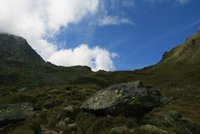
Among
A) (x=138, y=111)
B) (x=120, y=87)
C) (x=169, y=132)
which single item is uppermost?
(x=120, y=87)

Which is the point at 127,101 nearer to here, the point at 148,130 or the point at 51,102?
the point at 148,130

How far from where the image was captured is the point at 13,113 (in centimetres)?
2583

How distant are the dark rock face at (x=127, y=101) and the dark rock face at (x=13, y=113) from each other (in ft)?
17.5

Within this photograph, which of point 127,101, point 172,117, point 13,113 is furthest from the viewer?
point 172,117

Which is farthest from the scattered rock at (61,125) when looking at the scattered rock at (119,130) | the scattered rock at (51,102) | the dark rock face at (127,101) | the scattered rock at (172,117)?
the scattered rock at (172,117)

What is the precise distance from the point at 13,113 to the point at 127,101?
29.8 feet

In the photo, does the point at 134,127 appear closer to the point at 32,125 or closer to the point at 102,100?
the point at 102,100

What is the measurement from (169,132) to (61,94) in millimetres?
17111

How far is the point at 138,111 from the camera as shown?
75.0 feet

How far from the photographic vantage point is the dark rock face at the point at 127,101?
2244 cm

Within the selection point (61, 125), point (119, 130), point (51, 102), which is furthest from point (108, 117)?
point (51, 102)

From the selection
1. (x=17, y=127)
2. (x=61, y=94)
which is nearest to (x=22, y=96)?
(x=61, y=94)

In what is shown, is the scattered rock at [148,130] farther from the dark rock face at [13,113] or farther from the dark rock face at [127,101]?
the dark rock face at [13,113]

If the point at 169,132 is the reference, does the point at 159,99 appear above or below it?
above
